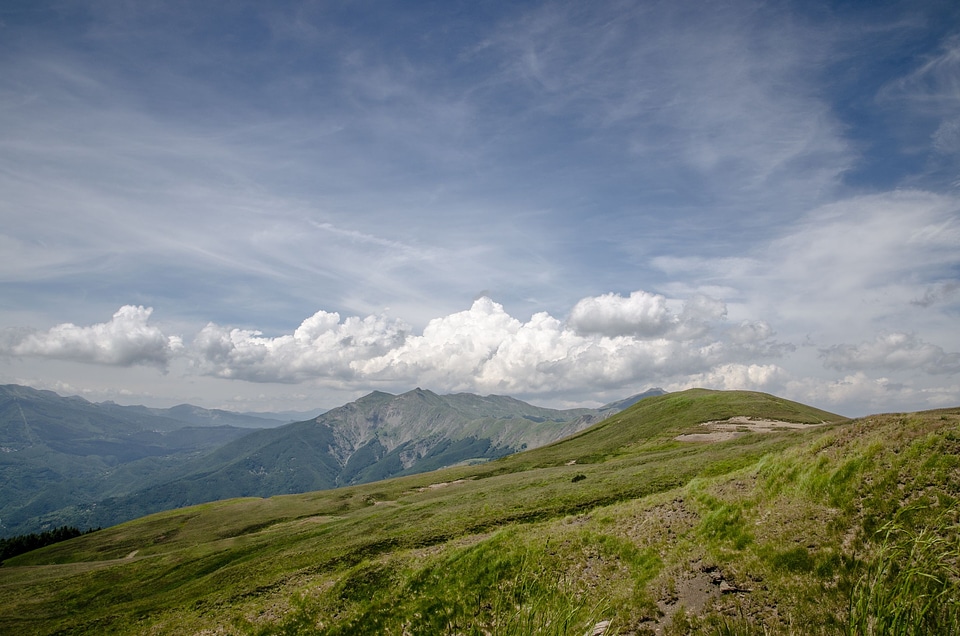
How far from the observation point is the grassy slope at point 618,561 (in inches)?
700

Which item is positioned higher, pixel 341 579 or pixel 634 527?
pixel 634 527

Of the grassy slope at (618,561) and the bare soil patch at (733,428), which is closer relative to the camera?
the grassy slope at (618,561)

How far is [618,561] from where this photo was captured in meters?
26.2

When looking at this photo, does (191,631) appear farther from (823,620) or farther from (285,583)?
(823,620)

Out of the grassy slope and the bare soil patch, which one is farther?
the bare soil patch

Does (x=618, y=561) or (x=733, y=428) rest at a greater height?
(x=733, y=428)

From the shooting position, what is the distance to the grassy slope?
17.8 meters

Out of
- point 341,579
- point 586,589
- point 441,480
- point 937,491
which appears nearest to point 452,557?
point 341,579

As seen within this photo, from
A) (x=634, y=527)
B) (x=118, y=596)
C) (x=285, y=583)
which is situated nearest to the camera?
(x=634, y=527)

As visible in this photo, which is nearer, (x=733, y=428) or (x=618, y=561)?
(x=618, y=561)

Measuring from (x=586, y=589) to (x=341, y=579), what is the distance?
20.6 metres

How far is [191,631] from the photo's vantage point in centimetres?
3462

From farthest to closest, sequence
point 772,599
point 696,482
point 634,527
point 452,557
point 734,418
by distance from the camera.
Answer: point 734,418, point 696,482, point 452,557, point 634,527, point 772,599

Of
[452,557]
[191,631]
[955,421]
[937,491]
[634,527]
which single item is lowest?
[191,631]
